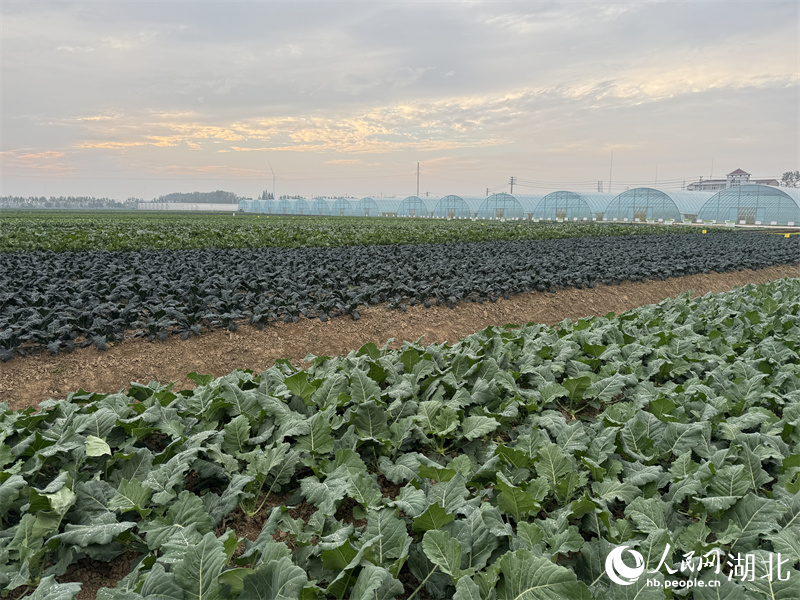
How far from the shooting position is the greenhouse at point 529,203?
59812 mm

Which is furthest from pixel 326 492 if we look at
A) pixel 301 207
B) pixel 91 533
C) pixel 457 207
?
pixel 301 207

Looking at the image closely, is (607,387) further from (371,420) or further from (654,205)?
(654,205)

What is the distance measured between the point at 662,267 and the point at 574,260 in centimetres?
285

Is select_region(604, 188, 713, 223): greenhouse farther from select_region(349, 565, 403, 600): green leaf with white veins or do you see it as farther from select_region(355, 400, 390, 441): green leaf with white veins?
select_region(349, 565, 403, 600): green leaf with white veins

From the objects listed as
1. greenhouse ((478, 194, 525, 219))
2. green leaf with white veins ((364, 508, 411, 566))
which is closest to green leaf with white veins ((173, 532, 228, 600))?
green leaf with white veins ((364, 508, 411, 566))

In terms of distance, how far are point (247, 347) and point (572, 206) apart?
5496 centimetres

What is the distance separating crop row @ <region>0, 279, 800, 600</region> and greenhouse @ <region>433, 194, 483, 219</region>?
62.8m

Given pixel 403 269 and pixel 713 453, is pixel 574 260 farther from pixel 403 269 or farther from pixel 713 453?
pixel 713 453

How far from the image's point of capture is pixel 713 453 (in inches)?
124

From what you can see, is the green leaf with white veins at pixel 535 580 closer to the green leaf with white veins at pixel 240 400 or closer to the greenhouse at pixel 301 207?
the green leaf with white veins at pixel 240 400

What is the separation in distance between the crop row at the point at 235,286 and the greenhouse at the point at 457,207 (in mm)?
50522

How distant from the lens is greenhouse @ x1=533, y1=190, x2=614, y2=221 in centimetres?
5488

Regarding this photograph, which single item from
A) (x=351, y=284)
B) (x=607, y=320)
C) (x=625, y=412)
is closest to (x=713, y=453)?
(x=625, y=412)

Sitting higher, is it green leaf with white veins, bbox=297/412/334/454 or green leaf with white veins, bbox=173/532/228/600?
green leaf with white veins, bbox=297/412/334/454
